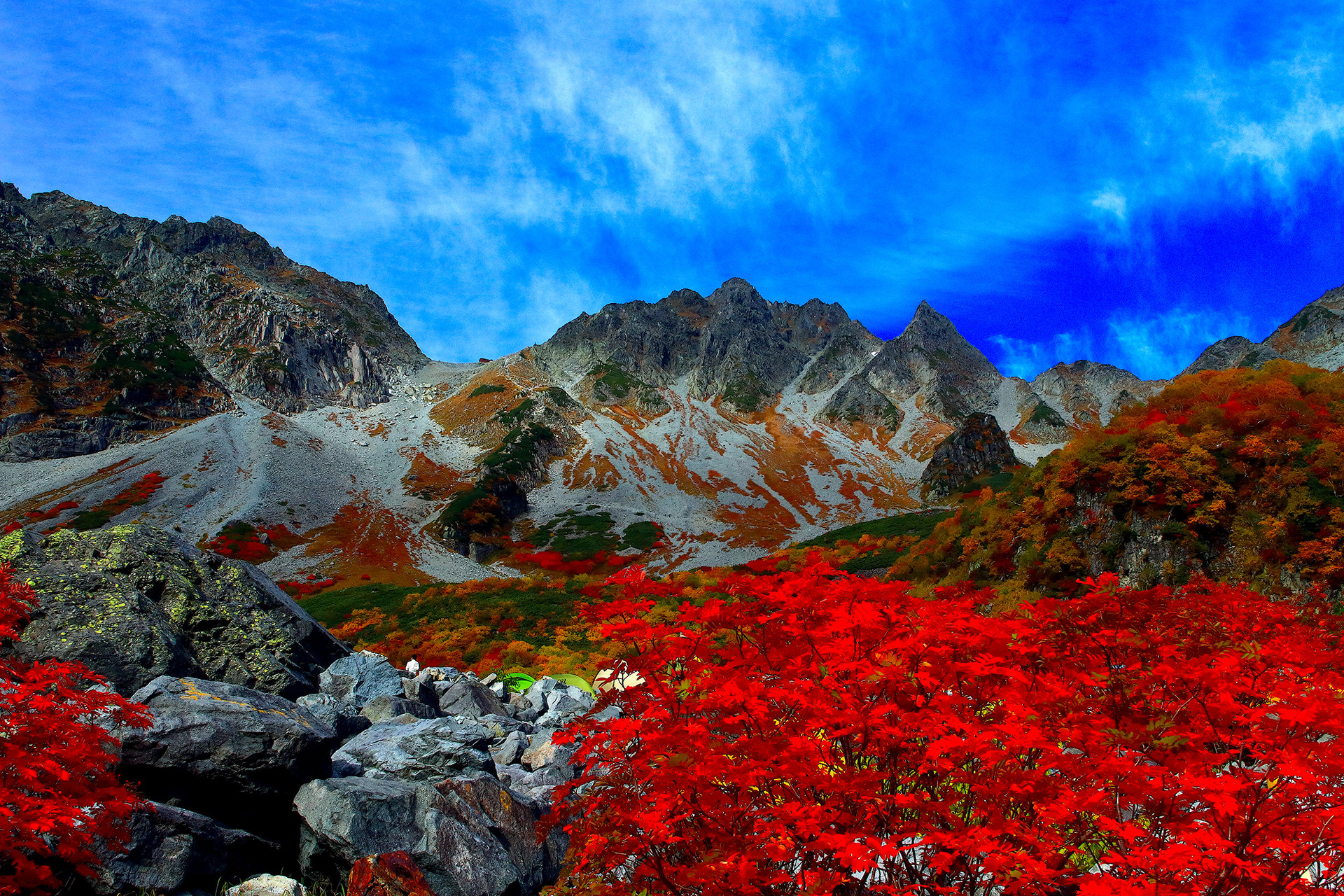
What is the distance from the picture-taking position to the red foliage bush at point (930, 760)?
4.45 m

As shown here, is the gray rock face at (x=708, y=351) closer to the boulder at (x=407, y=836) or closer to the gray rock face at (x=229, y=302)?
the gray rock face at (x=229, y=302)

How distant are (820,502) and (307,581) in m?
79.8

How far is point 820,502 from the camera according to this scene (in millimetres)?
100688

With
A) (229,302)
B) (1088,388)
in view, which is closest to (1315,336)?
(1088,388)

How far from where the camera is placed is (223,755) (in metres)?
7.04

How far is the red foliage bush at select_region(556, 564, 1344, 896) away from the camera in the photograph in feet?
14.6

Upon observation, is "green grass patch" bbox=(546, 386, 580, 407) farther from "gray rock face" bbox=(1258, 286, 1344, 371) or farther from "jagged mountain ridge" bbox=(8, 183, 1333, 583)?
"gray rock face" bbox=(1258, 286, 1344, 371)

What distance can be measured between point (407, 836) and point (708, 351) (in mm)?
177537

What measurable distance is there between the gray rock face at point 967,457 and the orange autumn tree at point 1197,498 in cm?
7684

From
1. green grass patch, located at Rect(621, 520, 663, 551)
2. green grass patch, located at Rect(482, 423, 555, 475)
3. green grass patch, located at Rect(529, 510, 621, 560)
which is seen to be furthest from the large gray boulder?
green grass patch, located at Rect(482, 423, 555, 475)

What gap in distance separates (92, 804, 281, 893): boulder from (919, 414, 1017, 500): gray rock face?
349ft

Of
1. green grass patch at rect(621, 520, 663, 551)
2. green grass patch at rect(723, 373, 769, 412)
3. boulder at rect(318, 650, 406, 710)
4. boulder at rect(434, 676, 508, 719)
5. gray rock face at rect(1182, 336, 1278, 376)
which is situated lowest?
boulder at rect(434, 676, 508, 719)

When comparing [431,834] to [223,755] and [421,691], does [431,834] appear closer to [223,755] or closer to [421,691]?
[223,755]

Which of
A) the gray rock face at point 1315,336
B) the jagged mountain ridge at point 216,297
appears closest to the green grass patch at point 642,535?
the jagged mountain ridge at point 216,297
